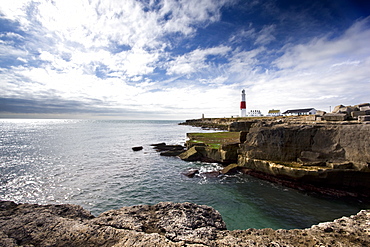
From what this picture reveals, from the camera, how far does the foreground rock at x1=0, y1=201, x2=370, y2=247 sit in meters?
4.57

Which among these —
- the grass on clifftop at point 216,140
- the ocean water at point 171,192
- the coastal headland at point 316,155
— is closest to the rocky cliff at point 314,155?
the coastal headland at point 316,155

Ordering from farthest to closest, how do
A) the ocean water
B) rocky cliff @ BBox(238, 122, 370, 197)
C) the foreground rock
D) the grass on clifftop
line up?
the grass on clifftop → rocky cliff @ BBox(238, 122, 370, 197) → the ocean water → the foreground rock

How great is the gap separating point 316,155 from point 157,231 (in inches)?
543

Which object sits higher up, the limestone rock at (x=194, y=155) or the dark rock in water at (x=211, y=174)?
the limestone rock at (x=194, y=155)

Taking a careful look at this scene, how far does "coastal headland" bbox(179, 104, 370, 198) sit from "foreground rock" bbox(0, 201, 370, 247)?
7.11 m

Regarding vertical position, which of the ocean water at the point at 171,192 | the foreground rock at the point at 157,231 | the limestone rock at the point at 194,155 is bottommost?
the ocean water at the point at 171,192

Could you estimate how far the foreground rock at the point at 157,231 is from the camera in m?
4.57

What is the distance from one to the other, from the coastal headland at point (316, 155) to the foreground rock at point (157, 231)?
23.3 feet

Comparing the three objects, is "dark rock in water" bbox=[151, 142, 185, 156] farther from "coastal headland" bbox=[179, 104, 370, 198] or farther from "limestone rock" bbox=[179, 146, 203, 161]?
"coastal headland" bbox=[179, 104, 370, 198]

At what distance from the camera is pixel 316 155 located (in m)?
13.2

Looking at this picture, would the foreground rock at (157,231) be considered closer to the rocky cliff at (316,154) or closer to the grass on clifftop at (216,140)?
the rocky cliff at (316,154)

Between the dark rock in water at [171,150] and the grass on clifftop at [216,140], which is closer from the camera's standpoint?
the grass on clifftop at [216,140]

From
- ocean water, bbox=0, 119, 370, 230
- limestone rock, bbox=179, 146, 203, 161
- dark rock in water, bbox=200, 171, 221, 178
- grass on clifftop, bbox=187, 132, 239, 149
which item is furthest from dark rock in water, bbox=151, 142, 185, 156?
dark rock in water, bbox=200, 171, 221, 178

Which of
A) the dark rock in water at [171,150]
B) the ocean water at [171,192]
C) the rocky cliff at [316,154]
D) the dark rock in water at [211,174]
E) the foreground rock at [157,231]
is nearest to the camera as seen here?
the foreground rock at [157,231]
